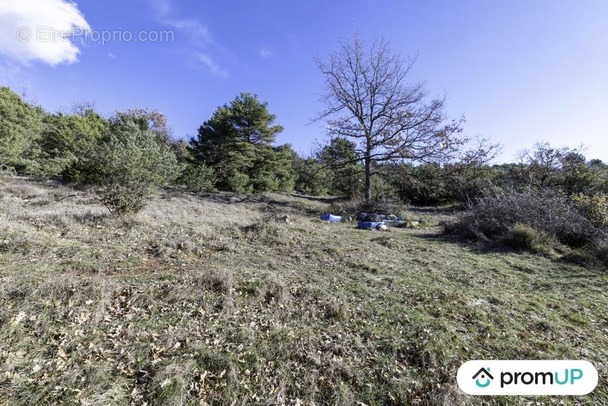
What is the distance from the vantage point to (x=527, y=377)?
2584 mm

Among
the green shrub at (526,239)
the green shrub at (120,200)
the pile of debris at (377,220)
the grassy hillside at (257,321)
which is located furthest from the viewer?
the pile of debris at (377,220)

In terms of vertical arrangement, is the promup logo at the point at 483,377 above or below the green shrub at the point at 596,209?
below

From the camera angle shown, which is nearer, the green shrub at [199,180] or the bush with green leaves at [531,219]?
the bush with green leaves at [531,219]

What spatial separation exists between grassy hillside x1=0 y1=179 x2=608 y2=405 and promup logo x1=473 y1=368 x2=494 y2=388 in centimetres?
16

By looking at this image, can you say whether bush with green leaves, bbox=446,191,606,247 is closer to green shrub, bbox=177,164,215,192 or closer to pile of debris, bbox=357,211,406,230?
pile of debris, bbox=357,211,406,230

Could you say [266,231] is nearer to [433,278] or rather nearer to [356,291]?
[356,291]

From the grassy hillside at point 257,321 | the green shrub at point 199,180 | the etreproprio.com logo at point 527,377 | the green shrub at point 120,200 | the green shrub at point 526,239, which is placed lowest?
the etreproprio.com logo at point 527,377

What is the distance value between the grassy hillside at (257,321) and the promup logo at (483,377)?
16 centimetres

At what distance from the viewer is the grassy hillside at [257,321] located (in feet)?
7.58

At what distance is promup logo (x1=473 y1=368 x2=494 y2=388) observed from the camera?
246 cm

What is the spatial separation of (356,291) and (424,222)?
8.66 metres

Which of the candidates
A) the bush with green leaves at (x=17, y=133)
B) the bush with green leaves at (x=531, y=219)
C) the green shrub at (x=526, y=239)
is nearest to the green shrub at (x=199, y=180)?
the bush with green leaves at (x=17, y=133)

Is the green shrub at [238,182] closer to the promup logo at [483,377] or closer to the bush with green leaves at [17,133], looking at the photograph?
the bush with green leaves at [17,133]

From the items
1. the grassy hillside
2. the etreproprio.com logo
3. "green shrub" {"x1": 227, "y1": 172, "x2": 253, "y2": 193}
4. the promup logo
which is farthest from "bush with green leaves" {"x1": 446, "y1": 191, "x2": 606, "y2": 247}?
"green shrub" {"x1": 227, "y1": 172, "x2": 253, "y2": 193}
